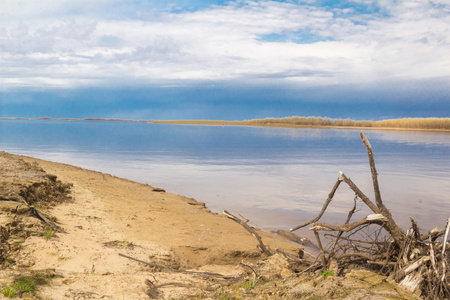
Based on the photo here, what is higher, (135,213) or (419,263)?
(419,263)

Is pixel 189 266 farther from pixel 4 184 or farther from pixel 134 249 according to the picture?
pixel 4 184

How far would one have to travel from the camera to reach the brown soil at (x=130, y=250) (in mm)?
4526

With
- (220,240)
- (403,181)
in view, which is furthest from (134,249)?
(403,181)

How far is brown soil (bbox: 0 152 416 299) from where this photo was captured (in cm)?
453

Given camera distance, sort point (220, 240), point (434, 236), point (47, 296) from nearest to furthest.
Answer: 1. point (434, 236)
2. point (47, 296)
3. point (220, 240)

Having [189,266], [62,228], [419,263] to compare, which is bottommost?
[189,266]

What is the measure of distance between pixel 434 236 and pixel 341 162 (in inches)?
758

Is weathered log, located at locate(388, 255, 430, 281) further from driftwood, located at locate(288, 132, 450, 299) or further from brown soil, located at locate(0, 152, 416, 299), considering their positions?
brown soil, located at locate(0, 152, 416, 299)

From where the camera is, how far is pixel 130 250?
254 inches

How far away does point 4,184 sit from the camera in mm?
7824

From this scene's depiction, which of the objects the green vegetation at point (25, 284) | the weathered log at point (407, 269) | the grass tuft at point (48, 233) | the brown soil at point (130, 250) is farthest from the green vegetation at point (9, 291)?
the weathered log at point (407, 269)

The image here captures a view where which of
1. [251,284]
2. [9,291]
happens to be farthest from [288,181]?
[9,291]

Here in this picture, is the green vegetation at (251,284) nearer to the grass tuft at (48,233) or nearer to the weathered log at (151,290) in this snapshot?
the weathered log at (151,290)

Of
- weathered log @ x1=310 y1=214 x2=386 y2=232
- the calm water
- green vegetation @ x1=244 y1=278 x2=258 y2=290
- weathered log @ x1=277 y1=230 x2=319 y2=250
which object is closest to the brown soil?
green vegetation @ x1=244 y1=278 x2=258 y2=290
